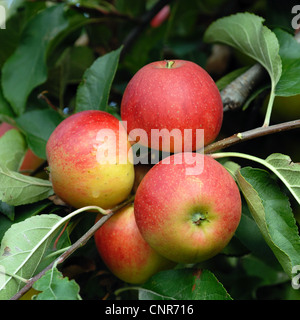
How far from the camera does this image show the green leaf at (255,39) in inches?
33.4

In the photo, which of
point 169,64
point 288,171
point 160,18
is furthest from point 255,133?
point 160,18

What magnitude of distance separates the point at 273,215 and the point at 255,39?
36cm

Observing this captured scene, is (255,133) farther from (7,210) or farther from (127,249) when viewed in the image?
(7,210)

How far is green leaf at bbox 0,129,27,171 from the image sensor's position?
98 centimetres

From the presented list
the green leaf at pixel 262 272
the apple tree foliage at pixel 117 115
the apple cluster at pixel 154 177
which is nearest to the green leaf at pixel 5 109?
the apple tree foliage at pixel 117 115

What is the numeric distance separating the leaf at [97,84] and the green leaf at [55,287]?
39 cm

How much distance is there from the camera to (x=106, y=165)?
734 millimetres

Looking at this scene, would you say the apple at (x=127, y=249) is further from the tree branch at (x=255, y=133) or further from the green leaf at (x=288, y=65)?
the green leaf at (x=288, y=65)

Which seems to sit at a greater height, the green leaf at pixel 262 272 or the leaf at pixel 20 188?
the leaf at pixel 20 188

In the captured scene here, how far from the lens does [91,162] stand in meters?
0.73

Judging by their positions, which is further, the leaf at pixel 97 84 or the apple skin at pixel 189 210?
the leaf at pixel 97 84
